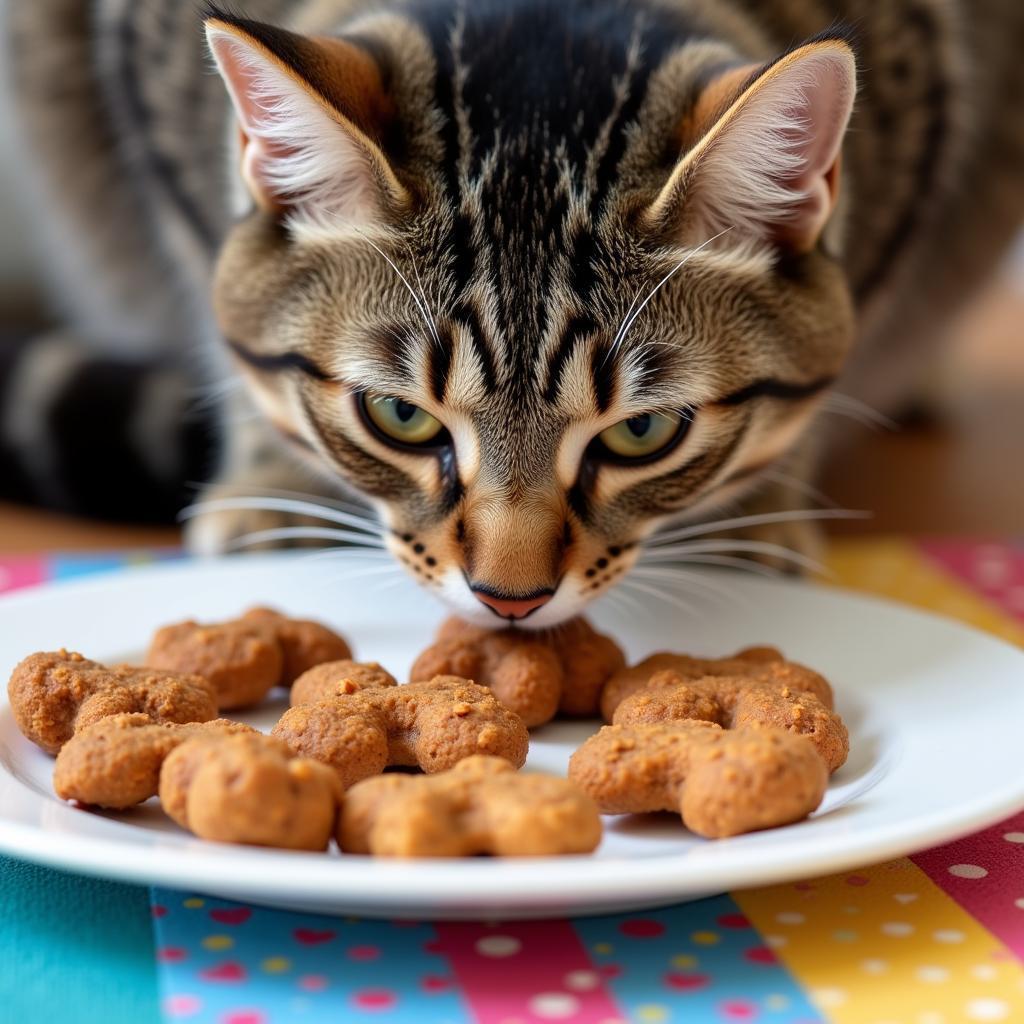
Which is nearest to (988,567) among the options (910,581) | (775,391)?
(910,581)

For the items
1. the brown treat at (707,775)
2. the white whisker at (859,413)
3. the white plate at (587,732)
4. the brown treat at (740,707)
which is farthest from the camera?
the white whisker at (859,413)

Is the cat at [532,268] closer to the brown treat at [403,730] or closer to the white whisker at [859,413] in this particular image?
the brown treat at [403,730]

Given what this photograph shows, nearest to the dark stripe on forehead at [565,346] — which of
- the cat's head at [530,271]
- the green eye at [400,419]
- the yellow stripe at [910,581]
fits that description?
the cat's head at [530,271]

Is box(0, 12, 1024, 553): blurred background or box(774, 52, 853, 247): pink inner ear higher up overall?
box(774, 52, 853, 247): pink inner ear

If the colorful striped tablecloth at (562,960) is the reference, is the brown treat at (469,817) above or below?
above

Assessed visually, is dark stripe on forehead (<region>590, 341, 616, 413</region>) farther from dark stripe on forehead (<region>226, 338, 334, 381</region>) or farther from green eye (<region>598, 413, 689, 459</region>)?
dark stripe on forehead (<region>226, 338, 334, 381</region>)

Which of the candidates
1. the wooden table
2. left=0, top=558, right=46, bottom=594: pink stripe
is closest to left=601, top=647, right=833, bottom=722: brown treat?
left=0, top=558, right=46, bottom=594: pink stripe
